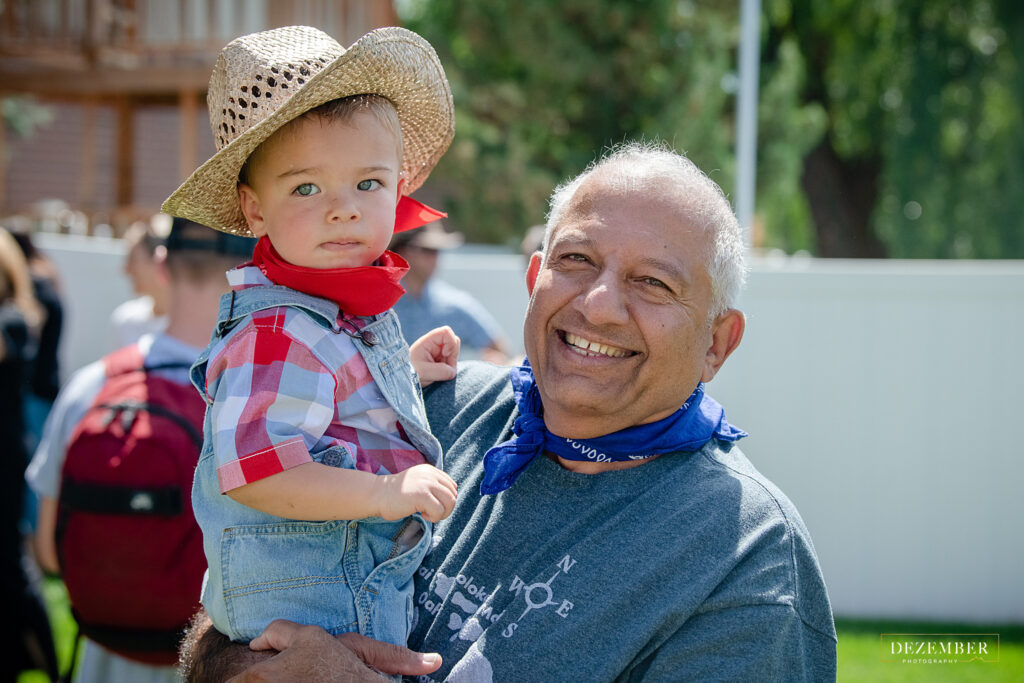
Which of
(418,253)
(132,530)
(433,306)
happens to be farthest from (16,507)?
(418,253)

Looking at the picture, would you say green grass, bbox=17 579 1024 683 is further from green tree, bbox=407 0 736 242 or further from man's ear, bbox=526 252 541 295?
green tree, bbox=407 0 736 242

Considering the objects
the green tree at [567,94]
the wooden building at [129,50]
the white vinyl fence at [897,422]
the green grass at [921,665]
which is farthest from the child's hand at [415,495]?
the wooden building at [129,50]

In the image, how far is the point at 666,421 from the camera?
6.93 ft

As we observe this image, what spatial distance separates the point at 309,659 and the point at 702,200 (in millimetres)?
1321

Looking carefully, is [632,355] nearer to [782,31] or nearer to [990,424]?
[990,424]

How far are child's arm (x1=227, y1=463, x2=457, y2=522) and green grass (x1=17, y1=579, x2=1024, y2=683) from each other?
4.14 m

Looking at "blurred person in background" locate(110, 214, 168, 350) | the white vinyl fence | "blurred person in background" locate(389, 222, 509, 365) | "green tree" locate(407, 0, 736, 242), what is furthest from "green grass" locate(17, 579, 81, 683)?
"green tree" locate(407, 0, 736, 242)

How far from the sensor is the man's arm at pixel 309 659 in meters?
1.79

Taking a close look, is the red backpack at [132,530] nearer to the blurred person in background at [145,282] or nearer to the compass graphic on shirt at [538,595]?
the compass graphic on shirt at [538,595]

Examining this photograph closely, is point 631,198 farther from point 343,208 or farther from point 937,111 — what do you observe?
point 937,111

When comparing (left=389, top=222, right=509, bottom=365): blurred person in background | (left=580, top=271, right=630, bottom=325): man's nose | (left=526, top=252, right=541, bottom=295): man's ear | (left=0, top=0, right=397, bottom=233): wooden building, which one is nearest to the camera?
(left=580, top=271, right=630, bottom=325): man's nose

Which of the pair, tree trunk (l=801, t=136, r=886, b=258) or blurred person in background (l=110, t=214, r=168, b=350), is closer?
blurred person in background (l=110, t=214, r=168, b=350)

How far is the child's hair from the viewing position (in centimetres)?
188

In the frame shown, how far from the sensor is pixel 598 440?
2.11m
